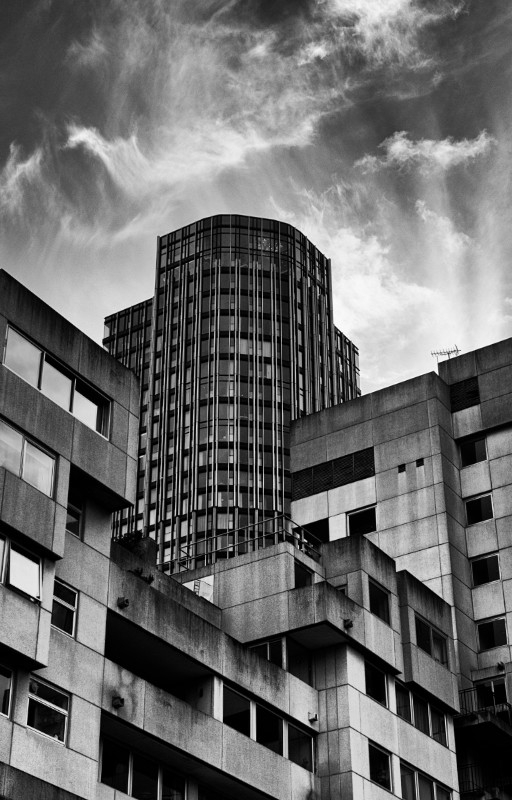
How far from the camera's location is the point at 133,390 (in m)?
38.8

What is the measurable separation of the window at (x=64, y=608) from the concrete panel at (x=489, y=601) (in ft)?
89.7

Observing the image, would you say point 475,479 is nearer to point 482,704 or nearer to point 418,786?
point 482,704

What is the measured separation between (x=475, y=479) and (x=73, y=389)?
28.5 m

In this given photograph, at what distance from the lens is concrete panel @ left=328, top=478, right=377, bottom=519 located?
6069cm

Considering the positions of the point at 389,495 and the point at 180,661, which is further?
the point at 389,495

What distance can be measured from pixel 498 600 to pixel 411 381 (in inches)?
478

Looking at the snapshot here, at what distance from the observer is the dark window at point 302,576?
47.0m

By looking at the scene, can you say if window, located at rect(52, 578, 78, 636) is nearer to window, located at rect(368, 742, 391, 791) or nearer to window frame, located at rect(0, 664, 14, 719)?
window frame, located at rect(0, 664, 14, 719)

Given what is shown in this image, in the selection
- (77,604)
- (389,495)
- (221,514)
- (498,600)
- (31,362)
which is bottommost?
(77,604)

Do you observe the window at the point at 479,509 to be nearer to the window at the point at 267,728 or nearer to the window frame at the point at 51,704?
the window at the point at 267,728

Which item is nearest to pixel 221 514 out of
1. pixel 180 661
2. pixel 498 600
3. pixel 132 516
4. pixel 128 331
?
pixel 132 516

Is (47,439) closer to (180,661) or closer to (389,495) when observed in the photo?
(180,661)

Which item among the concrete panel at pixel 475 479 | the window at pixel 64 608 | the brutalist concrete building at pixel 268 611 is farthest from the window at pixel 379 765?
the concrete panel at pixel 475 479

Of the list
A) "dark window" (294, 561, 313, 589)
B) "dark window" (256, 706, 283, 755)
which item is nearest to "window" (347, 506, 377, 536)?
"dark window" (294, 561, 313, 589)
